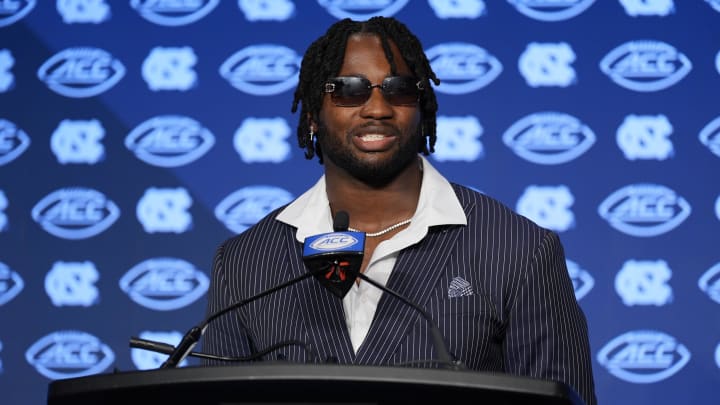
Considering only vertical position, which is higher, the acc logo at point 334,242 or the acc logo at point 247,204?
the acc logo at point 334,242

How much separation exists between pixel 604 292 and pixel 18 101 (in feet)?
7.05

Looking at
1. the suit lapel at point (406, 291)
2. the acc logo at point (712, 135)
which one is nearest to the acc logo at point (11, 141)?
the suit lapel at point (406, 291)

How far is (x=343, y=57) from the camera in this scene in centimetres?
269

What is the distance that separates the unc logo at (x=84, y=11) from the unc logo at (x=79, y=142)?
36 cm

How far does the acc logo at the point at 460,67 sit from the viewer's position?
3723mm

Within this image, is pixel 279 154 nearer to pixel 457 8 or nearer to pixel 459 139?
pixel 459 139

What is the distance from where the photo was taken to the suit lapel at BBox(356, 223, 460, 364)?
240cm

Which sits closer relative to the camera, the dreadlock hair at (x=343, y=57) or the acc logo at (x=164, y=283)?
the dreadlock hair at (x=343, y=57)

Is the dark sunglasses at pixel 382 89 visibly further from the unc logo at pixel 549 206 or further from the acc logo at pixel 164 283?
the acc logo at pixel 164 283

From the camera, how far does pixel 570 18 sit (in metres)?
3.72

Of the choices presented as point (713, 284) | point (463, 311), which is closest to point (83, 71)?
point (463, 311)

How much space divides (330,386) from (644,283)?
8.03 ft

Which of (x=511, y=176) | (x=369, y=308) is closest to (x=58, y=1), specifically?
(x=511, y=176)

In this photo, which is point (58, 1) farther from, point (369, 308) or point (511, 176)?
point (369, 308)
